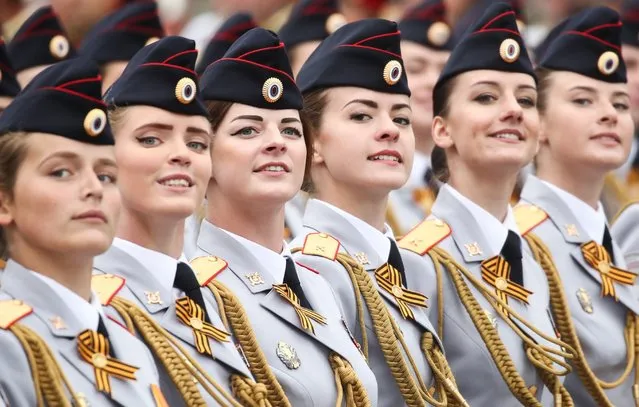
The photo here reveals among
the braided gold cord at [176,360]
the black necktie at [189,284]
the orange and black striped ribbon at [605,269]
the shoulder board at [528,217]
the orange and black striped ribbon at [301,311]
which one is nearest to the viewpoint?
the braided gold cord at [176,360]

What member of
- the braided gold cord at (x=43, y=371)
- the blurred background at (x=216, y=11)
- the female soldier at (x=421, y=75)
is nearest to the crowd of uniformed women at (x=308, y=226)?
the braided gold cord at (x=43, y=371)

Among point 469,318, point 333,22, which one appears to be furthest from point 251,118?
point 333,22

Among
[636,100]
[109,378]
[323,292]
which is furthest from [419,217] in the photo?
[109,378]

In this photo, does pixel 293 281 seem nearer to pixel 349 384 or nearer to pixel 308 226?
pixel 349 384

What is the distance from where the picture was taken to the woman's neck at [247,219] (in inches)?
242

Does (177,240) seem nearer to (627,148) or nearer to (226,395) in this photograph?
(226,395)

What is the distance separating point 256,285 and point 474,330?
1083 mm

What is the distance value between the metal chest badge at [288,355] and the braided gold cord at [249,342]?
9 centimetres

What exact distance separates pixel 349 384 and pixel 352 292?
0.52 meters

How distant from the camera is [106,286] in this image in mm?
5605

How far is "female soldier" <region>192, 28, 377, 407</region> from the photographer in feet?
19.6

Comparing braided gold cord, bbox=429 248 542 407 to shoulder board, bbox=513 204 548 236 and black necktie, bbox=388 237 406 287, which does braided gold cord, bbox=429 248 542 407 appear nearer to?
black necktie, bbox=388 237 406 287

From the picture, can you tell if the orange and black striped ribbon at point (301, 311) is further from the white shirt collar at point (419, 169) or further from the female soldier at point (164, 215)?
the white shirt collar at point (419, 169)

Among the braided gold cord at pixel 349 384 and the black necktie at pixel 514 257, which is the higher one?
the black necktie at pixel 514 257
